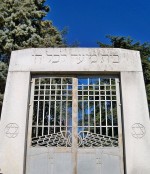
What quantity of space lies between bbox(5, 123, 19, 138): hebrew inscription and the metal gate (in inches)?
15.8

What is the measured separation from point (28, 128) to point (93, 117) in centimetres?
193

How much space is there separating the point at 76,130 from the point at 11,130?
182 centimetres

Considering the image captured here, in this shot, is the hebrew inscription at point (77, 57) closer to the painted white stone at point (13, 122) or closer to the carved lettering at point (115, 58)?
the carved lettering at point (115, 58)

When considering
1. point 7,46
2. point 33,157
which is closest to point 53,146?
point 33,157

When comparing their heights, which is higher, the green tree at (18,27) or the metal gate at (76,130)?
the green tree at (18,27)

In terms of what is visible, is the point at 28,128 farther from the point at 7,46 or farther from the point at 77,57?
the point at 7,46

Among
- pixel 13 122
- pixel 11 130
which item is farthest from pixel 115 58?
pixel 11 130

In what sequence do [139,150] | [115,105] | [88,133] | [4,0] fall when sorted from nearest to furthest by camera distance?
[139,150] < [88,133] < [115,105] < [4,0]

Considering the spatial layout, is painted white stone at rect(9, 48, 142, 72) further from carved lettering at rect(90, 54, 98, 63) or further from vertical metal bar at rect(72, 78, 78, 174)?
vertical metal bar at rect(72, 78, 78, 174)

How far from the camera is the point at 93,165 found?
7.84 meters

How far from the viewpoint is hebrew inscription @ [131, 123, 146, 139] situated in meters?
7.81

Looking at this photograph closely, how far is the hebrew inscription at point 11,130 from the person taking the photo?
786 centimetres

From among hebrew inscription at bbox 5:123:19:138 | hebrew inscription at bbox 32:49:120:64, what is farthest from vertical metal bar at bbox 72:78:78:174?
hebrew inscription at bbox 5:123:19:138

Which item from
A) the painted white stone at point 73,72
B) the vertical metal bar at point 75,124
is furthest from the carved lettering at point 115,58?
the vertical metal bar at point 75,124
